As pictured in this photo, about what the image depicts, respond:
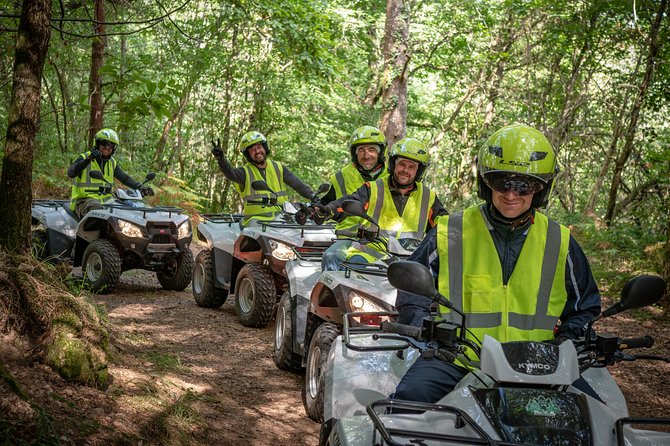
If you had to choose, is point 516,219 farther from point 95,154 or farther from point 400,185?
point 95,154

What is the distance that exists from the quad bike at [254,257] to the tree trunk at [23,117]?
9.60 feet

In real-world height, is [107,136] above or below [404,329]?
above

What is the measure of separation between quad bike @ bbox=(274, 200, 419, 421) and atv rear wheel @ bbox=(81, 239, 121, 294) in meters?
4.29

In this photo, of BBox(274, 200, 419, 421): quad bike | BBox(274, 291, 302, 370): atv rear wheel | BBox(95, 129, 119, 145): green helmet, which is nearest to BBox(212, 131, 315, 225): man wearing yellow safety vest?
BBox(95, 129, 119, 145): green helmet

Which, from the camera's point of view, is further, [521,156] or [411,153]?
[411,153]

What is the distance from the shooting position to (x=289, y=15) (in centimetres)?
1438

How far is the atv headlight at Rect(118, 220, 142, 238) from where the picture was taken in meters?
10.5

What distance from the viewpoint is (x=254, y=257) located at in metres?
9.37

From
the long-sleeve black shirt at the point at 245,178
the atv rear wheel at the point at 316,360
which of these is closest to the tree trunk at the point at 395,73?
the long-sleeve black shirt at the point at 245,178

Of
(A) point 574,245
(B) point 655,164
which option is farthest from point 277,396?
(B) point 655,164

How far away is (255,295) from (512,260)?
5617 millimetres

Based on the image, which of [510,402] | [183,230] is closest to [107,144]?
[183,230]

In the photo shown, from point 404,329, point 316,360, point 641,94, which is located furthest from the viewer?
point 641,94

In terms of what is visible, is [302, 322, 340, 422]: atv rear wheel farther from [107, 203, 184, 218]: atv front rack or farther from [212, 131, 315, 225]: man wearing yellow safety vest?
[107, 203, 184, 218]: atv front rack
